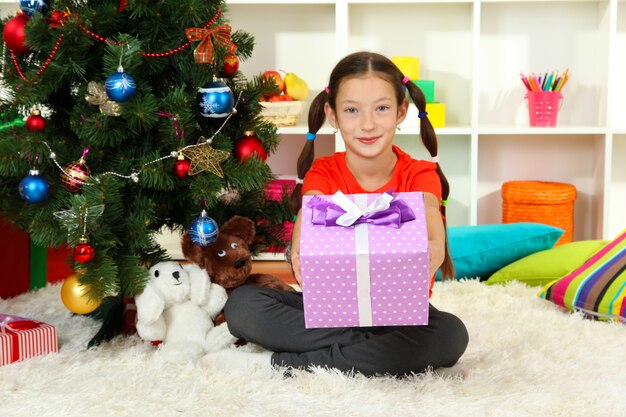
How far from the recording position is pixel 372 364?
4.58ft

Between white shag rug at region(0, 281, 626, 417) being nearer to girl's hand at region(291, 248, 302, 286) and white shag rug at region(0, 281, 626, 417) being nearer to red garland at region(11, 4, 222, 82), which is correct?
girl's hand at region(291, 248, 302, 286)

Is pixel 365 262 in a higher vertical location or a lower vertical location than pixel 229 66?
lower

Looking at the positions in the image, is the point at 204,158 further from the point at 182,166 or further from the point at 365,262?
the point at 365,262

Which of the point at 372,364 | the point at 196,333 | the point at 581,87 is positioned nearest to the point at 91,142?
the point at 196,333

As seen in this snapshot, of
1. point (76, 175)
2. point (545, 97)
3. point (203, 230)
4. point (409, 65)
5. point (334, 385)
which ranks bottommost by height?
point (334, 385)

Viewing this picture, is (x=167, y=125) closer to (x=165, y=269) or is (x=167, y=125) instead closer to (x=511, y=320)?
(x=165, y=269)

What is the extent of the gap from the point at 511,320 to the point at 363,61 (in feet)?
2.13

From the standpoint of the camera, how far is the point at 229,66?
162cm

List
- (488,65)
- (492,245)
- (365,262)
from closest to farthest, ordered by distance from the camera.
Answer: (365,262) < (492,245) < (488,65)

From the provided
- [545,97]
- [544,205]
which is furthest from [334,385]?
[545,97]

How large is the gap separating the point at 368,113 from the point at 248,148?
26 centimetres

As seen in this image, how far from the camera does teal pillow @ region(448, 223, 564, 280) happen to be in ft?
7.27

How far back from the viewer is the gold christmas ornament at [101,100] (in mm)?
1489

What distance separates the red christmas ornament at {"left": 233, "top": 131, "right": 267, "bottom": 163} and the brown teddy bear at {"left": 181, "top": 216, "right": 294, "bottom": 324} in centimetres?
13
